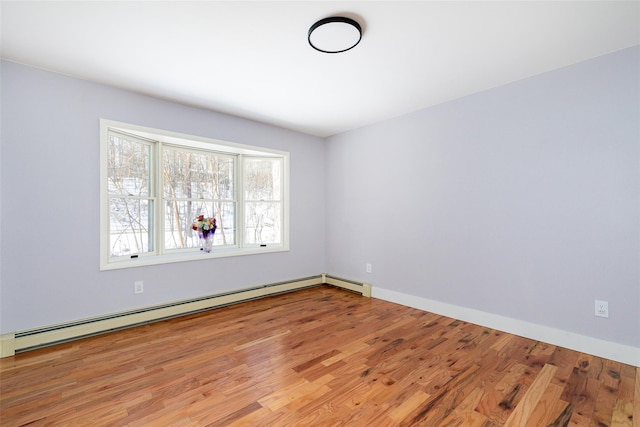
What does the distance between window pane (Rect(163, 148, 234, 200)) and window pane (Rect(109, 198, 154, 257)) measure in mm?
333

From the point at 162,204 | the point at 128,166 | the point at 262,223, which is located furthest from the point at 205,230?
the point at 128,166

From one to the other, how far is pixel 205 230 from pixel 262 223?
0.91m

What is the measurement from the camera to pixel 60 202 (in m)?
2.54

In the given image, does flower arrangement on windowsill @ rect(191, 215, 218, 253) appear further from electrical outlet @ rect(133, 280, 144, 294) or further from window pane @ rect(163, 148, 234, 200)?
electrical outlet @ rect(133, 280, 144, 294)

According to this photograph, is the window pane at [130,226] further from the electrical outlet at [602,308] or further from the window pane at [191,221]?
the electrical outlet at [602,308]

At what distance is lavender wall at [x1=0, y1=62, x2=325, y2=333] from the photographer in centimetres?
234

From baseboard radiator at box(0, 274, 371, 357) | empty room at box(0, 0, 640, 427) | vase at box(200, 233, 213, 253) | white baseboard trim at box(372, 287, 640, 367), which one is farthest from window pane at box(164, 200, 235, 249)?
white baseboard trim at box(372, 287, 640, 367)

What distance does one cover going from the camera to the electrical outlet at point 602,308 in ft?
7.34

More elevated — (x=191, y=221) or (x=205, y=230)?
(x=191, y=221)

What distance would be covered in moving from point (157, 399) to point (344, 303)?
2.33 m

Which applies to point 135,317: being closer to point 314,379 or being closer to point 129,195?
point 129,195

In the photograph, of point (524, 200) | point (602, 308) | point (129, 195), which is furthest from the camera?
point (129, 195)

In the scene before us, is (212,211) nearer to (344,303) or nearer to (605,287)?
(344,303)

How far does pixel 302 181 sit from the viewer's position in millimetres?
4465
